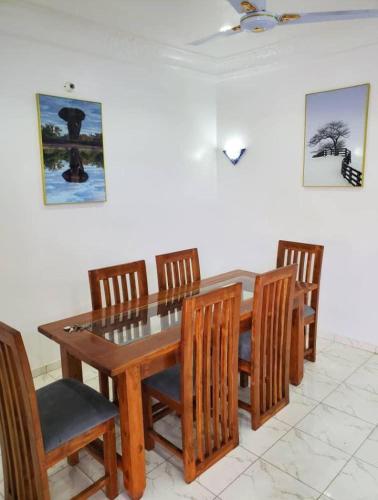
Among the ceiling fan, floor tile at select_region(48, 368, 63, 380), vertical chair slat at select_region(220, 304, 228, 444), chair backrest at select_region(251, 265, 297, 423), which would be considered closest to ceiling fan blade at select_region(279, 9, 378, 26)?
the ceiling fan

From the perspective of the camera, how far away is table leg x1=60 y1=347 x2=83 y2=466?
77.2 inches

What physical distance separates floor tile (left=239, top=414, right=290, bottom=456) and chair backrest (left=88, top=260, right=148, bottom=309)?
105 centimetres

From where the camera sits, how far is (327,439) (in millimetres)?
2143

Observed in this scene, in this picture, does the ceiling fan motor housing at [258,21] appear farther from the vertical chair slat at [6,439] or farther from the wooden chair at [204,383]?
the vertical chair slat at [6,439]

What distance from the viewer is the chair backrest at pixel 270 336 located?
205 centimetres

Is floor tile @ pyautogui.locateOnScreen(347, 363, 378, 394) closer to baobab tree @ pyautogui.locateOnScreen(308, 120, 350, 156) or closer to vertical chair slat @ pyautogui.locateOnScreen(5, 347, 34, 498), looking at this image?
baobab tree @ pyautogui.locateOnScreen(308, 120, 350, 156)

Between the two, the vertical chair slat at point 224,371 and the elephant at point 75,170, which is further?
the elephant at point 75,170

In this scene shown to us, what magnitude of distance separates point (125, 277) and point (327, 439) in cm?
155

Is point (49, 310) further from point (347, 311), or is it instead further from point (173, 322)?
point (347, 311)

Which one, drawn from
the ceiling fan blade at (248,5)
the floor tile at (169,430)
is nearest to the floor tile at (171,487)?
the floor tile at (169,430)

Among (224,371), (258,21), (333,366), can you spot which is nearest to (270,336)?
(224,371)

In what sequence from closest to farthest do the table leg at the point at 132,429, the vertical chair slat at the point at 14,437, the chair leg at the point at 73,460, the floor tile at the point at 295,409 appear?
the vertical chair slat at the point at 14,437
the table leg at the point at 132,429
the chair leg at the point at 73,460
the floor tile at the point at 295,409

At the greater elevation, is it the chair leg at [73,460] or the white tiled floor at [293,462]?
the chair leg at [73,460]

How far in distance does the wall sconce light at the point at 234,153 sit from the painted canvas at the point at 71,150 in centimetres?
146
